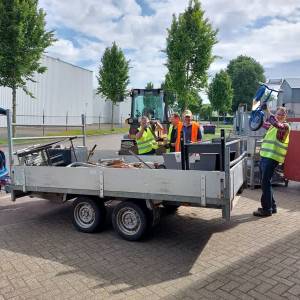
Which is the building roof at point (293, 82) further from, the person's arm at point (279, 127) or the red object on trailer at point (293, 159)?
the person's arm at point (279, 127)

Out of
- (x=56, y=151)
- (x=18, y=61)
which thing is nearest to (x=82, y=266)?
(x=56, y=151)

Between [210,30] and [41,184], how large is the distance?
20.2m

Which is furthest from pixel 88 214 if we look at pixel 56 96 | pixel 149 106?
pixel 56 96

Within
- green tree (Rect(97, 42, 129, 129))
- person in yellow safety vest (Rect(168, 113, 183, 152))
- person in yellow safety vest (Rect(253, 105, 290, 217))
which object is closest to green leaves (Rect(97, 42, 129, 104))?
green tree (Rect(97, 42, 129, 129))

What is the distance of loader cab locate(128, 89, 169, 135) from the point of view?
41.3 feet

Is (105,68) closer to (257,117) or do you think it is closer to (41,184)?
(257,117)

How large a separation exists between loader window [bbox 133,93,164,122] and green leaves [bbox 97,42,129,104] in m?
19.9

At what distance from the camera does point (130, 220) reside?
4.90 meters

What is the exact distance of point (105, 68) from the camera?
1297 inches

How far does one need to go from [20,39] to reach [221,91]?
3343 cm

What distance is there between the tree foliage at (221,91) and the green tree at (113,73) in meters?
17.3

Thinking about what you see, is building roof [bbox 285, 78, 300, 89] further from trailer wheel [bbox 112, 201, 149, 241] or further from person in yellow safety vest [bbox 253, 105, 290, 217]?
trailer wheel [bbox 112, 201, 149, 241]

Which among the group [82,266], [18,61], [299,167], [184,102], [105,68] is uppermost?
[105,68]

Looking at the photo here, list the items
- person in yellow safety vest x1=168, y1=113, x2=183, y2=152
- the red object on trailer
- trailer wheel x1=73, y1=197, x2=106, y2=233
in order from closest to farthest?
trailer wheel x1=73, y1=197, x2=106, y2=233 < person in yellow safety vest x1=168, y1=113, x2=183, y2=152 < the red object on trailer
